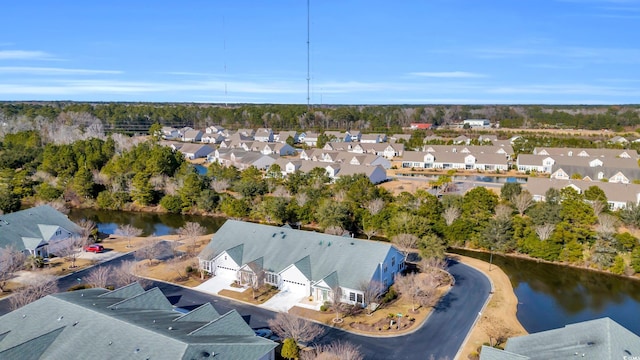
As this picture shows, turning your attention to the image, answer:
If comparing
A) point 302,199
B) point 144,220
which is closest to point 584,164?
point 302,199

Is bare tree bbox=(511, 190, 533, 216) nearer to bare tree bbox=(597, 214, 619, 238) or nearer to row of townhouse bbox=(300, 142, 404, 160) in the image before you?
bare tree bbox=(597, 214, 619, 238)

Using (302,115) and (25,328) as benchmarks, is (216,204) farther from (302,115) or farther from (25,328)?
(302,115)

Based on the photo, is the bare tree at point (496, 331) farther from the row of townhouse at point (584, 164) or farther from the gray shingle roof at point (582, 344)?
the row of townhouse at point (584, 164)

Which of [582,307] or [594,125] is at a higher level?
[594,125]

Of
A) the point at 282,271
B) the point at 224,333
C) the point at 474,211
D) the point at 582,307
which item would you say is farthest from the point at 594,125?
the point at 224,333

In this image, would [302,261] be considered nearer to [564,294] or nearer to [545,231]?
[564,294]

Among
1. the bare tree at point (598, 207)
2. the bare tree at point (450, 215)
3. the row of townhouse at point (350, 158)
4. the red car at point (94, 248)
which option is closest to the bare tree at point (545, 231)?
the bare tree at point (450, 215)
